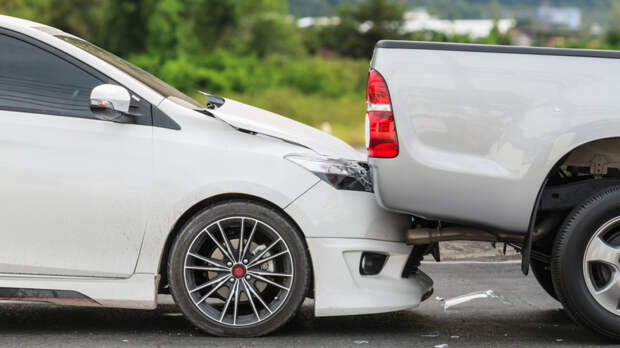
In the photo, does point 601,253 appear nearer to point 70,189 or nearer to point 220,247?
point 220,247

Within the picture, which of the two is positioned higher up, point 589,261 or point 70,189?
point 70,189

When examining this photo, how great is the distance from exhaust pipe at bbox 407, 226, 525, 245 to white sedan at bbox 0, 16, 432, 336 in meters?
0.12

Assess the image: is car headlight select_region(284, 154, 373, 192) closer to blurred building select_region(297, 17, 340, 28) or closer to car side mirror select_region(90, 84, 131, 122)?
car side mirror select_region(90, 84, 131, 122)

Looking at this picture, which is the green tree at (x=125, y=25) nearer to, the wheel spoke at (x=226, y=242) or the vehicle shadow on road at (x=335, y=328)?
the vehicle shadow on road at (x=335, y=328)

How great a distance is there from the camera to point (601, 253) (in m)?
4.99

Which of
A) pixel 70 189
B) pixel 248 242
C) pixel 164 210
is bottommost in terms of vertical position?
pixel 248 242

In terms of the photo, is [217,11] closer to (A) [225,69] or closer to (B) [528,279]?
(A) [225,69]

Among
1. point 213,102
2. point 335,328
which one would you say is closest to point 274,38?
Result: point 213,102

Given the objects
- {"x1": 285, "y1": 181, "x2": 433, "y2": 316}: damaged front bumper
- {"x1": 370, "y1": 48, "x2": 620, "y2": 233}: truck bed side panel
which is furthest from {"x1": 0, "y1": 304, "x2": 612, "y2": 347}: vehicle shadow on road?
{"x1": 370, "y1": 48, "x2": 620, "y2": 233}: truck bed side panel

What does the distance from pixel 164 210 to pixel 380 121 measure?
1.23 metres

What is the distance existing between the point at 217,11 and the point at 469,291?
61913mm

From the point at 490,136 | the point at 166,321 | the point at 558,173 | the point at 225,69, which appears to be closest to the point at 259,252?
the point at 166,321

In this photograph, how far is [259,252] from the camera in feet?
16.8

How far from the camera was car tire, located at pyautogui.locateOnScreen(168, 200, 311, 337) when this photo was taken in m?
5.08
